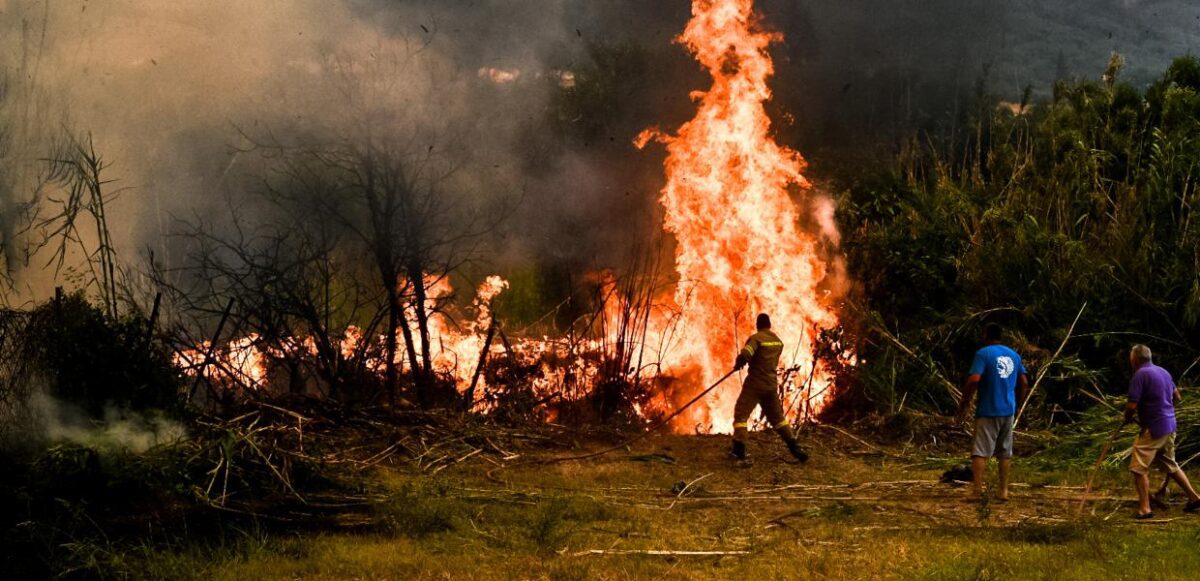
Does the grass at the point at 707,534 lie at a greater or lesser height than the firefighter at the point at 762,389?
lesser

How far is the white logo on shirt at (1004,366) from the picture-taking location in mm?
8781

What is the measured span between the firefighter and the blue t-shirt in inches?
96.6

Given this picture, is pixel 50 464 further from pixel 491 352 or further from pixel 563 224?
pixel 563 224

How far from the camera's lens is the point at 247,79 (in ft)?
47.1

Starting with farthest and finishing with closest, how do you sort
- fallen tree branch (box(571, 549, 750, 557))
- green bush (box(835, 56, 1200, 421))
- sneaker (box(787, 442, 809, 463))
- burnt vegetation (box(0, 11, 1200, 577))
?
green bush (box(835, 56, 1200, 421)) → sneaker (box(787, 442, 809, 463)) → burnt vegetation (box(0, 11, 1200, 577)) → fallen tree branch (box(571, 549, 750, 557))

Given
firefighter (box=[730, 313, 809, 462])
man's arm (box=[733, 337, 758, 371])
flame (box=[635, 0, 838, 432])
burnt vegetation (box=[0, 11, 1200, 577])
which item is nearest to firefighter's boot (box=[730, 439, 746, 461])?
firefighter (box=[730, 313, 809, 462])

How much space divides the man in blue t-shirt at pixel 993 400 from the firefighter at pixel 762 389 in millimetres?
2366

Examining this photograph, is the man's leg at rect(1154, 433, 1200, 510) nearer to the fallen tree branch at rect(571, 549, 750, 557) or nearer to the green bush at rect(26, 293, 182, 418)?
the fallen tree branch at rect(571, 549, 750, 557)

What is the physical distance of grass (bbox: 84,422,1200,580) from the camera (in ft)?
22.0

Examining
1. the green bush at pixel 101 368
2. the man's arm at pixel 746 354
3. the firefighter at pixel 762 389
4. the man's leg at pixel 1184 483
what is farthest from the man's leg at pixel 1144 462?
the green bush at pixel 101 368

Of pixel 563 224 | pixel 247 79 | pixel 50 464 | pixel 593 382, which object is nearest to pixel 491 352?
pixel 593 382

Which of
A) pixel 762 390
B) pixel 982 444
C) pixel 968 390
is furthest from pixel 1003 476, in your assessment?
pixel 762 390

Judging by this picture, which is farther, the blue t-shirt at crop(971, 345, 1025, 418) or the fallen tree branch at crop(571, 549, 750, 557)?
the blue t-shirt at crop(971, 345, 1025, 418)

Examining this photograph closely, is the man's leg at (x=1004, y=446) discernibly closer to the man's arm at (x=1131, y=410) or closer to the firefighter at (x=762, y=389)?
the man's arm at (x=1131, y=410)
